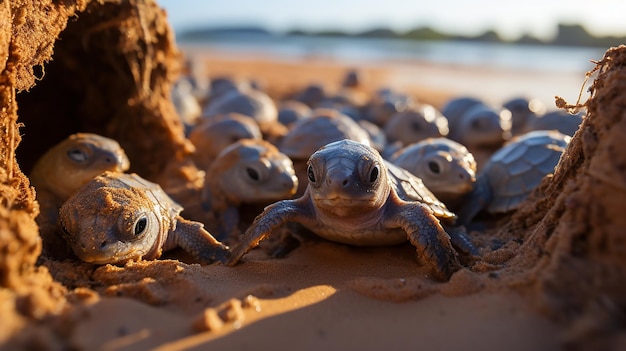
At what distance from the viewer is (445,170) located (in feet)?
15.5

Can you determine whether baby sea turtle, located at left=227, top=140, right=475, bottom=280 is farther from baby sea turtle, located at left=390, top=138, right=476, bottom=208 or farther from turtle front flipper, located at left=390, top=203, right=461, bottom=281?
baby sea turtle, located at left=390, top=138, right=476, bottom=208

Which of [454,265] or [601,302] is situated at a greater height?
[601,302]

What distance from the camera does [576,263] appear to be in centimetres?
263

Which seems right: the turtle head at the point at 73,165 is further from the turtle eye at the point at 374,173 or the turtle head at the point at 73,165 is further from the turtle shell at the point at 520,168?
the turtle shell at the point at 520,168

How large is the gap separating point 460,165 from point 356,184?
1.73m

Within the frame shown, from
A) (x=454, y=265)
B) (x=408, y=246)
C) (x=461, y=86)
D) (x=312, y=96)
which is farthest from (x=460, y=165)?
(x=461, y=86)

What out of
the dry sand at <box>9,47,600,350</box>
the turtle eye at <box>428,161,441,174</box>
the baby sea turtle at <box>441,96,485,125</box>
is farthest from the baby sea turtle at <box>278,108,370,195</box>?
the baby sea turtle at <box>441,96,485,125</box>

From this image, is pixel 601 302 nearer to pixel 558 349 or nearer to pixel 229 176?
pixel 558 349

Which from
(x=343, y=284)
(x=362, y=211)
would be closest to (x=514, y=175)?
(x=362, y=211)

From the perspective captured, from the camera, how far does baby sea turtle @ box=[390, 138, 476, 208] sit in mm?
4703

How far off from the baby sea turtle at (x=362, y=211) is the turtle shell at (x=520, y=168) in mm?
938

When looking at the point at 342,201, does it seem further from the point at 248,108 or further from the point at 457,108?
the point at 457,108

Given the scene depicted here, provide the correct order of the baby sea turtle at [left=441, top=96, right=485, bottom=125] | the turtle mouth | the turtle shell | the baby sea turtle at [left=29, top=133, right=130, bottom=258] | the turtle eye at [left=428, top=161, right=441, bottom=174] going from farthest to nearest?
the baby sea turtle at [left=441, top=96, right=485, bottom=125], the turtle eye at [left=428, top=161, right=441, bottom=174], the turtle shell, the baby sea turtle at [left=29, top=133, right=130, bottom=258], the turtle mouth

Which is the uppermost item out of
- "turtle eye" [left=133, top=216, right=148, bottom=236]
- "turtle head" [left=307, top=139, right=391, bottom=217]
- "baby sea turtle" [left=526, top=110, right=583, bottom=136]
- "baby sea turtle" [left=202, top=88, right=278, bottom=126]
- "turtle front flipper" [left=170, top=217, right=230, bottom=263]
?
"turtle head" [left=307, top=139, right=391, bottom=217]
